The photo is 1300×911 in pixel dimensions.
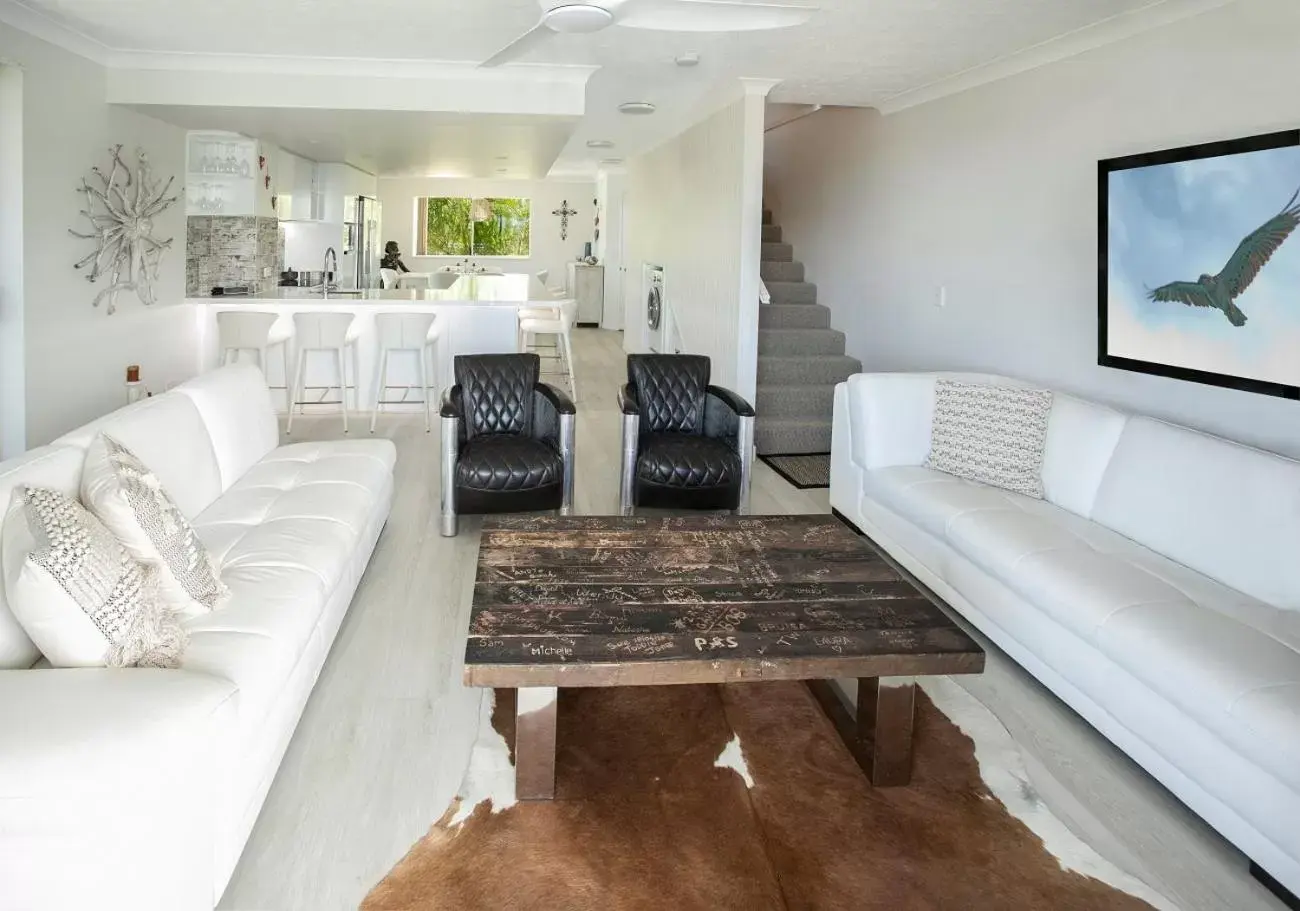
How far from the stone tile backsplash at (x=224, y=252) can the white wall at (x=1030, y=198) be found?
457cm

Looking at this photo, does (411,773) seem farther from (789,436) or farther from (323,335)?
(323,335)

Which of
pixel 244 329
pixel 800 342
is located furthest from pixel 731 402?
pixel 244 329

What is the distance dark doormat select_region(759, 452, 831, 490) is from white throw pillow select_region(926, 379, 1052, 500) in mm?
1341

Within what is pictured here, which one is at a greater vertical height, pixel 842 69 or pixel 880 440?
pixel 842 69

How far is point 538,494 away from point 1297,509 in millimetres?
2924

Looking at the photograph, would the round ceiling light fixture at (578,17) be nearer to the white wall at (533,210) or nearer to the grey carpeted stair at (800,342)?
the grey carpeted stair at (800,342)

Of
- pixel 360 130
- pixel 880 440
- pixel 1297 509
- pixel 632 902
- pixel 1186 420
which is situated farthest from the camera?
pixel 360 130

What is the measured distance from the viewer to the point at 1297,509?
9.11 feet

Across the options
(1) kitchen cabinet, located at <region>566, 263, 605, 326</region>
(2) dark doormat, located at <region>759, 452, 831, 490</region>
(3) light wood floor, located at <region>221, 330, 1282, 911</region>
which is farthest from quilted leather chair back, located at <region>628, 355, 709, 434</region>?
(1) kitchen cabinet, located at <region>566, 263, 605, 326</region>

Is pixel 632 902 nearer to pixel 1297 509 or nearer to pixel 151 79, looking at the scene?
pixel 1297 509

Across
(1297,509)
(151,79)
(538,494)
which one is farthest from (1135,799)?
(151,79)

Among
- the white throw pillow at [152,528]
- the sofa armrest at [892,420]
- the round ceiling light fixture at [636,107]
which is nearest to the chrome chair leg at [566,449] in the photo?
the sofa armrest at [892,420]

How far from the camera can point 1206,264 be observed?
3555 mm

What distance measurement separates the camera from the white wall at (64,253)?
195 inches
